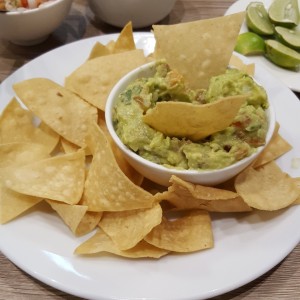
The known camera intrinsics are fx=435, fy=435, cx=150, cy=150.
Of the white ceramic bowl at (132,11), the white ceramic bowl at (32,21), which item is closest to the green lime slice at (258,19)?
the white ceramic bowl at (132,11)

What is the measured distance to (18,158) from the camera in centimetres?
136

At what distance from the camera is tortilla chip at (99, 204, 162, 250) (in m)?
1.14

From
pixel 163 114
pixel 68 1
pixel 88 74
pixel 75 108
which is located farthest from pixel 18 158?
pixel 68 1

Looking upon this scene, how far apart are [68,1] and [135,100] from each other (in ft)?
2.78

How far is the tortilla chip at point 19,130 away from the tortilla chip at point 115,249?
0.41m

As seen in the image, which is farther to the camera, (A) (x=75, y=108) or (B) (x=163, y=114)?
(A) (x=75, y=108)

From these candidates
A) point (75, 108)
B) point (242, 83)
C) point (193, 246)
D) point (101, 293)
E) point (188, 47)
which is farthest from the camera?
point (75, 108)

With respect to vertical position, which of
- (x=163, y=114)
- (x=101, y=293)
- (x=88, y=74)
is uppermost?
(x=163, y=114)

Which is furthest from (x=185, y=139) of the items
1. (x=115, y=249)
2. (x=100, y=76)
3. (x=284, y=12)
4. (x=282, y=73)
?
(x=284, y=12)

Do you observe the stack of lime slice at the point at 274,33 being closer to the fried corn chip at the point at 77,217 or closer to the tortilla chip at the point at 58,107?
the tortilla chip at the point at 58,107

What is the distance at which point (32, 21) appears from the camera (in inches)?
71.0

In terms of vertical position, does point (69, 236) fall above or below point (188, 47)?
below

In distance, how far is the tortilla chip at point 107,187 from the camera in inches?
46.7

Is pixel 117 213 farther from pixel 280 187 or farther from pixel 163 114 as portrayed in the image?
pixel 280 187
